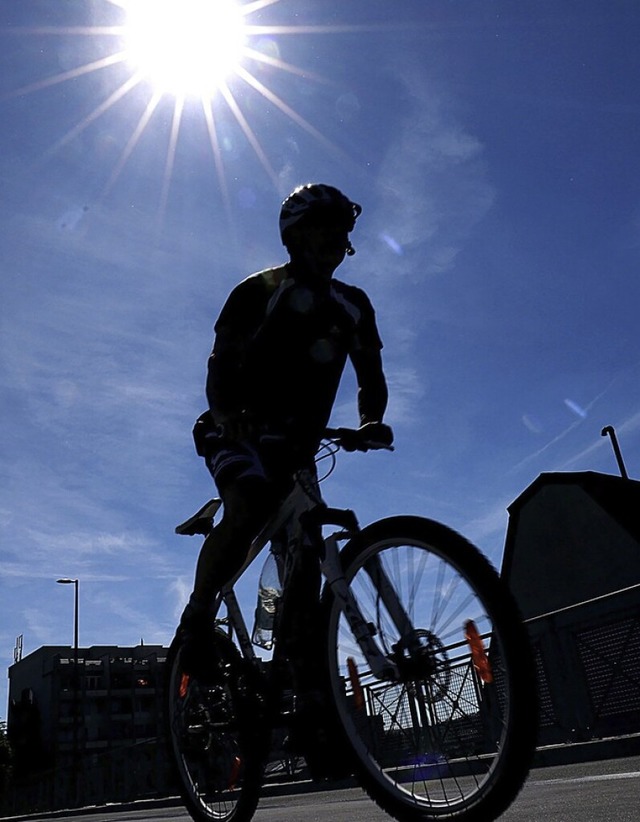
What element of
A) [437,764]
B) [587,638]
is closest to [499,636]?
[437,764]

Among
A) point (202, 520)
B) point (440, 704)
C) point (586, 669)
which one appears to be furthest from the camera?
point (586, 669)

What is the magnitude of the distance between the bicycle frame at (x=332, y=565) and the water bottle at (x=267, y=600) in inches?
2.7

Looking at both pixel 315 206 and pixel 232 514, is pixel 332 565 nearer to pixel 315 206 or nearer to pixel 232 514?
pixel 232 514

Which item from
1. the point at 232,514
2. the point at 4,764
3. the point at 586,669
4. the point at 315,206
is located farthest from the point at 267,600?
the point at 4,764

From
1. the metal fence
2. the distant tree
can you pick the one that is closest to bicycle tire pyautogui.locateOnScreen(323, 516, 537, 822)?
the metal fence

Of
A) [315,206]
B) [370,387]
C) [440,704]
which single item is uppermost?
[315,206]

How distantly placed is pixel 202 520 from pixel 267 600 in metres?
0.60

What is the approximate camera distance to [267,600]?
329 cm

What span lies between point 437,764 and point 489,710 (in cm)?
30

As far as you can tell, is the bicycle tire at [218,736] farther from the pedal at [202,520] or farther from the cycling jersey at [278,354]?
the cycling jersey at [278,354]

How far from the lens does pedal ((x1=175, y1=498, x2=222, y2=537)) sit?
3.71 meters

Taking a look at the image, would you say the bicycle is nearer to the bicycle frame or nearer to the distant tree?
the bicycle frame

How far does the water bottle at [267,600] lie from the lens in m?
3.24

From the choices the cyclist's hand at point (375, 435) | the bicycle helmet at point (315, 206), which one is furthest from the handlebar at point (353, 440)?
the bicycle helmet at point (315, 206)
